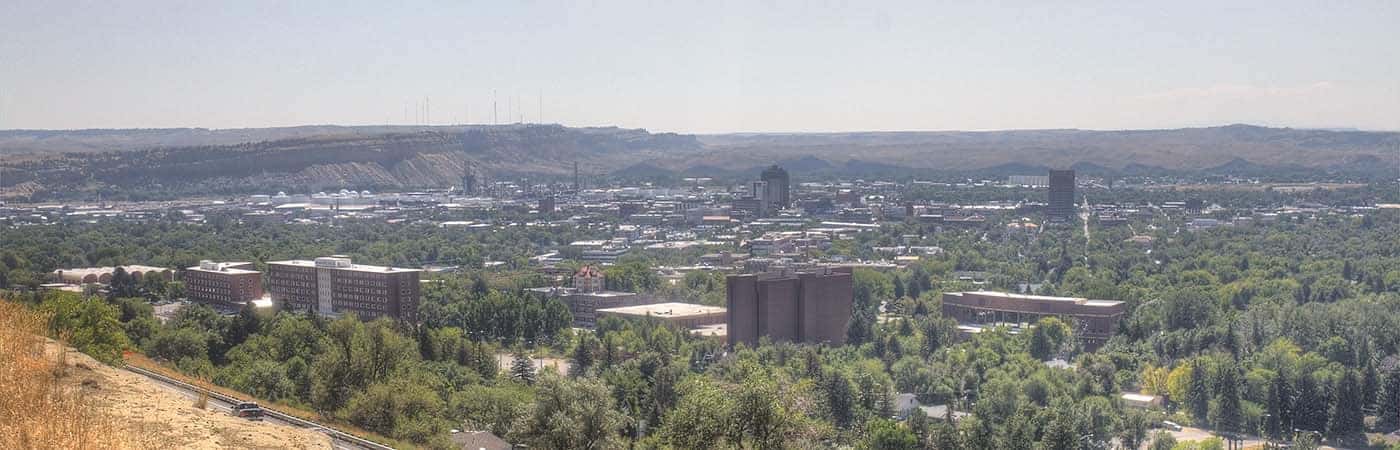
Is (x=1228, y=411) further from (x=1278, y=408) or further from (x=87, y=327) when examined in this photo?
(x=87, y=327)

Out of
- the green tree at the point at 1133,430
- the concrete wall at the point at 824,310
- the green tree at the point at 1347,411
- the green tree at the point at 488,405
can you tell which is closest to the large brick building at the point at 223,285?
the concrete wall at the point at 824,310

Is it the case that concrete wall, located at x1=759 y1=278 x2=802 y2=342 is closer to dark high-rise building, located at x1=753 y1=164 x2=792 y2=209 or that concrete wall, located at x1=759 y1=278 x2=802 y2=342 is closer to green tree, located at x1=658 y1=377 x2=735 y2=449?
green tree, located at x1=658 y1=377 x2=735 y2=449

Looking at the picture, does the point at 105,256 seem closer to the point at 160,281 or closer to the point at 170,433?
the point at 160,281

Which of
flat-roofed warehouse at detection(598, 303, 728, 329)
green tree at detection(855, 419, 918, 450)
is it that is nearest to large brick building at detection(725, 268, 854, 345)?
Answer: flat-roofed warehouse at detection(598, 303, 728, 329)

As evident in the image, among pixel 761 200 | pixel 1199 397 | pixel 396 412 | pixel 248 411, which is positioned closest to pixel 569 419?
pixel 248 411

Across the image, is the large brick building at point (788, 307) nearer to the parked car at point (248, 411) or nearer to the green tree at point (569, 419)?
the green tree at point (569, 419)

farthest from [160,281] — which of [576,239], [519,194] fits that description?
[519,194]
